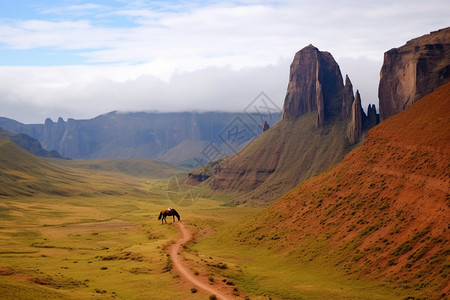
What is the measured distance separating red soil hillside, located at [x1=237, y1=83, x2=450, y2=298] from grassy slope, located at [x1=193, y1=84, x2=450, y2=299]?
16 centimetres

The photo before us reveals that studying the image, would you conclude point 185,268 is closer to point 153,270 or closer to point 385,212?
point 153,270

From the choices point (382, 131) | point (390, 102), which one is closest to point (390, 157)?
point (382, 131)

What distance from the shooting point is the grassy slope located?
6162cm

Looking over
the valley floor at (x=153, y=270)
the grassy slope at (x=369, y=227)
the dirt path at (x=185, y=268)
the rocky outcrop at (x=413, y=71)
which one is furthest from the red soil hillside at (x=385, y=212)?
the rocky outcrop at (x=413, y=71)

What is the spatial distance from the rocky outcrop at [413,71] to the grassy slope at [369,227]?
40.4 meters

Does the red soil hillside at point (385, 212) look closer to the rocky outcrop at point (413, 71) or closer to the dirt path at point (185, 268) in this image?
the dirt path at point (185, 268)

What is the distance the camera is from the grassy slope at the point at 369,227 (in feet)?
202

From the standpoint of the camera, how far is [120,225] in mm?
150375

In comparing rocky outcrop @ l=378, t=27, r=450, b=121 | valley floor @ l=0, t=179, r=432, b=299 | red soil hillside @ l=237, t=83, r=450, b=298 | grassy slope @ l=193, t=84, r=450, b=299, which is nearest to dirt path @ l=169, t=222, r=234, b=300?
valley floor @ l=0, t=179, r=432, b=299

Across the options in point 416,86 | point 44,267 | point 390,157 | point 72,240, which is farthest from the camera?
point 416,86

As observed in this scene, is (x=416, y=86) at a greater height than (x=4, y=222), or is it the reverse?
(x=416, y=86)

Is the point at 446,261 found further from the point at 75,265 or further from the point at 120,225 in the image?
the point at 120,225

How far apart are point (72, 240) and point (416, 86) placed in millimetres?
98556

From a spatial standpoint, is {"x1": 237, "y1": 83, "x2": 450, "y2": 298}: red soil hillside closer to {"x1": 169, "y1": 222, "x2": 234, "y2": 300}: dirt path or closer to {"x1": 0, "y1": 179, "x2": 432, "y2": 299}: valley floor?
{"x1": 0, "y1": 179, "x2": 432, "y2": 299}: valley floor
